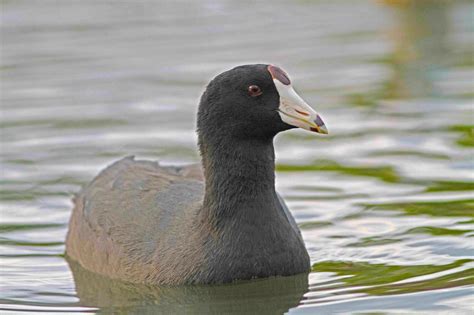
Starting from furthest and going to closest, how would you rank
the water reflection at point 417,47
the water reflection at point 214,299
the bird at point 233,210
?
the water reflection at point 417,47 < the bird at point 233,210 < the water reflection at point 214,299

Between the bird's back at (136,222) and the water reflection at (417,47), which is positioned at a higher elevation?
the water reflection at (417,47)

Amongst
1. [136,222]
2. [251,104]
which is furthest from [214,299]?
[251,104]

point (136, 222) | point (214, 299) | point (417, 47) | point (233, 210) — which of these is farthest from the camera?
point (417, 47)

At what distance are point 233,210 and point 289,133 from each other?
3.61 meters

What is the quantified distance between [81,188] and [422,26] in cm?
774

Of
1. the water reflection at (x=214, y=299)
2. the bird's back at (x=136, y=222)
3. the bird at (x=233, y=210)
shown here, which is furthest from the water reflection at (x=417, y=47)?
the water reflection at (x=214, y=299)

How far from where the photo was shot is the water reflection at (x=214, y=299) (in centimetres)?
732

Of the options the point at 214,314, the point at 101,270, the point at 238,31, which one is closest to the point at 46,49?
the point at 238,31

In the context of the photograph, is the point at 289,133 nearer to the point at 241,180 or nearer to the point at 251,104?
the point at 241,180

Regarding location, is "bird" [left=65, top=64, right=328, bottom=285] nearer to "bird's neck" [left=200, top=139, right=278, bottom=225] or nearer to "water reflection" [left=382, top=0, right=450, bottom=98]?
"bird's neck" [left=200, top=139, right=278, bottom=225]

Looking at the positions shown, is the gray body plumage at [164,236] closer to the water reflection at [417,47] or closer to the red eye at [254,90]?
the red eye at [254,90]

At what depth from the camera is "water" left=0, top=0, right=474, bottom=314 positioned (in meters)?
7.56

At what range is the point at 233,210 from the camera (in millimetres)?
7602

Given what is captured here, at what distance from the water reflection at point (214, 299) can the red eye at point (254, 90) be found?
971mm
